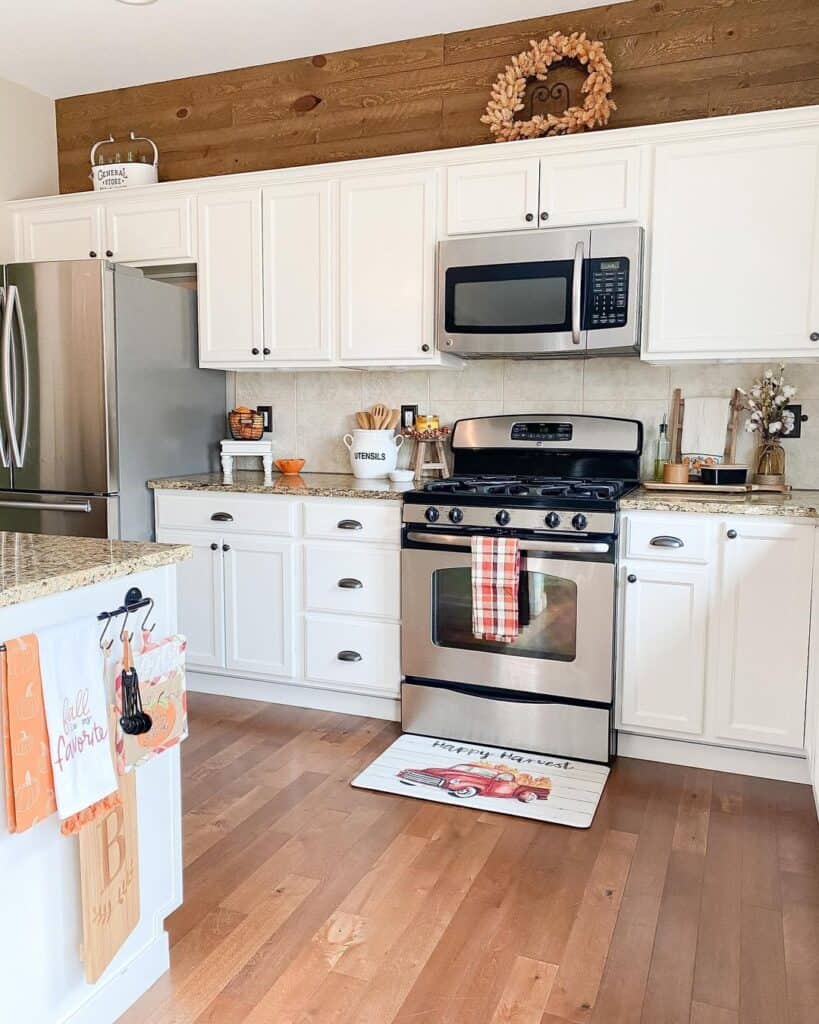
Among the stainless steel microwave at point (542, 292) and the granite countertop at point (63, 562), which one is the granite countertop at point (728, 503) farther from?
the granite countertop at point (63, 562)

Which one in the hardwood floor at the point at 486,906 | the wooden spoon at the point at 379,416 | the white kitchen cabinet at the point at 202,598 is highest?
the wooden spoon at the point at 379,416

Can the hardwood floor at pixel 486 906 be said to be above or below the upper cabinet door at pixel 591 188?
below

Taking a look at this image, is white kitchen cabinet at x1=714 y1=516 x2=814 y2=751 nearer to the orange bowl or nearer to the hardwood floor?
the hardwood floor

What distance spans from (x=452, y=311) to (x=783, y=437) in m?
1.31

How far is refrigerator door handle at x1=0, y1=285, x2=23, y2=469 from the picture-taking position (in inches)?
136

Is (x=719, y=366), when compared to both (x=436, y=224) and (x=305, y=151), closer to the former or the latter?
(x=436, y=224)

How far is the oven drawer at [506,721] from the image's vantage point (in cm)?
293

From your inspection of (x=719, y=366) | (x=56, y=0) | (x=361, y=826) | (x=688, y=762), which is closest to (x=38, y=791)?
(x=361, y=826)

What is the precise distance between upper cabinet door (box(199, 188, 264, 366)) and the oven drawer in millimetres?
1615

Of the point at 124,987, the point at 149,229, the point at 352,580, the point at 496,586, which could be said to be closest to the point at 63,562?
the point at 124,987

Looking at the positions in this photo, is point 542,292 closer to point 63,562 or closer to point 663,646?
point 663,646

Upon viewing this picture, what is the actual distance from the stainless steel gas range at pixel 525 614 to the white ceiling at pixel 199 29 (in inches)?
69.9

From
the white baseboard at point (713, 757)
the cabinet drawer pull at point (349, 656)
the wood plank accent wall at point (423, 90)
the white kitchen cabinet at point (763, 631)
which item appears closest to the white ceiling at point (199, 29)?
the wood plank accent wall at point (423, 90)

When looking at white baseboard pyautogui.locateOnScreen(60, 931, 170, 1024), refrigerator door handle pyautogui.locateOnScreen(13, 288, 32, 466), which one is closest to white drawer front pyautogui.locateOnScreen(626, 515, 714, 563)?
white baseboard pyautogui.locateOnScreen(60, 931, 170, 1024)
